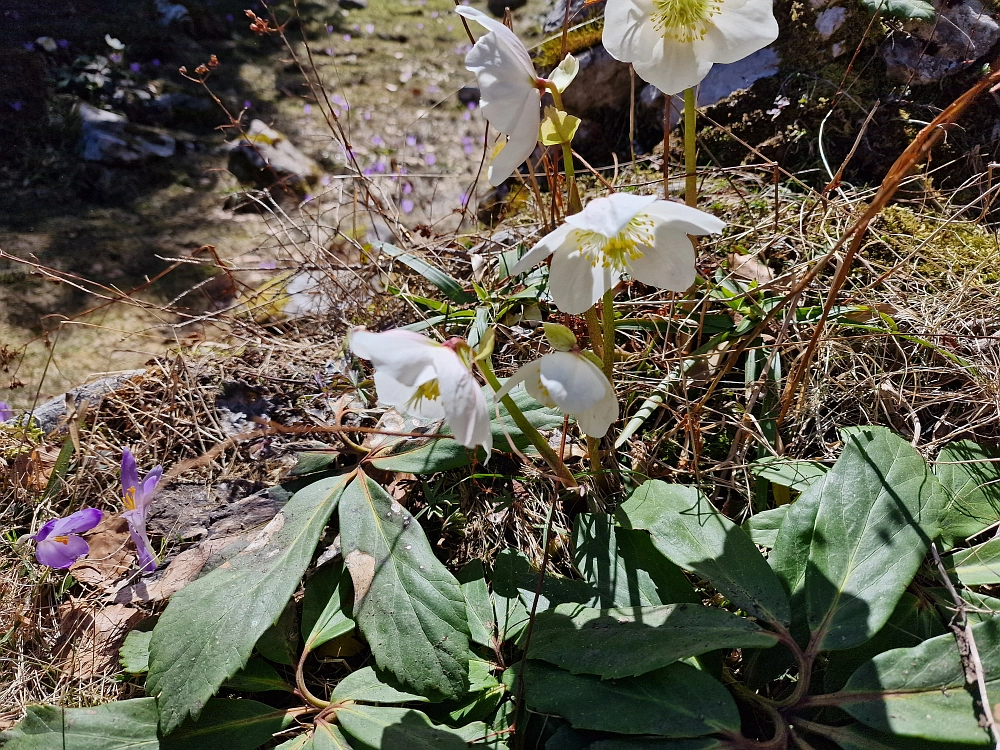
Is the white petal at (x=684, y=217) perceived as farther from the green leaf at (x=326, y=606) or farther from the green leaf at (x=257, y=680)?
the green leaf at (x=257, y=680)

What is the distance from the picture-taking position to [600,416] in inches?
45.3

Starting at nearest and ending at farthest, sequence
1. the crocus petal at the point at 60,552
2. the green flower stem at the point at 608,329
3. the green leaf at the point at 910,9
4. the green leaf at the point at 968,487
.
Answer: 1. the green flower stem at the point at 608,329
2. the green leaf at the point at 968,487
3. the crocus petal at the point at 60,552
4. the green leaf at the point at 910,9

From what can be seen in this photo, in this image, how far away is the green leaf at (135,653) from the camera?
1336 millimetres

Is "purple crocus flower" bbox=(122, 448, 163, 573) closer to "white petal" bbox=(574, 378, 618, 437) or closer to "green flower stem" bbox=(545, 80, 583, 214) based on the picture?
"white petal" bbox=(574, 378, 618, 437)

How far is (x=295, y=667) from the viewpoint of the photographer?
55.1 inches

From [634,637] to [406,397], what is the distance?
0.57 meters

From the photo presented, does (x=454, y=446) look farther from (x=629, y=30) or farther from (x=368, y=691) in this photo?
(x=629, y=30)

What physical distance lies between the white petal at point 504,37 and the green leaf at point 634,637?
977 mm

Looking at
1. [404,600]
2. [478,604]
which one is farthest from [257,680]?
[478,604]

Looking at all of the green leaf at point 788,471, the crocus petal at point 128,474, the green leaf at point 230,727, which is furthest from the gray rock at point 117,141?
the green leaf at point 788,471

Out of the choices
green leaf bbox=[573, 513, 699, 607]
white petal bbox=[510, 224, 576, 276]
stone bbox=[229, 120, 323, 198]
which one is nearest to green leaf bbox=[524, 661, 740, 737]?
green leaf bbox=[573, 513, 699, 607]

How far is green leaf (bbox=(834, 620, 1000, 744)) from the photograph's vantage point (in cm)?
99

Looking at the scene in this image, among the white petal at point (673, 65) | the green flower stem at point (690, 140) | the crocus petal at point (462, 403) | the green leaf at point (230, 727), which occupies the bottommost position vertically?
the green leaf at point (230, 727)

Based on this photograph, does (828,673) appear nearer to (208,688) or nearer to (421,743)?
(421,743)
